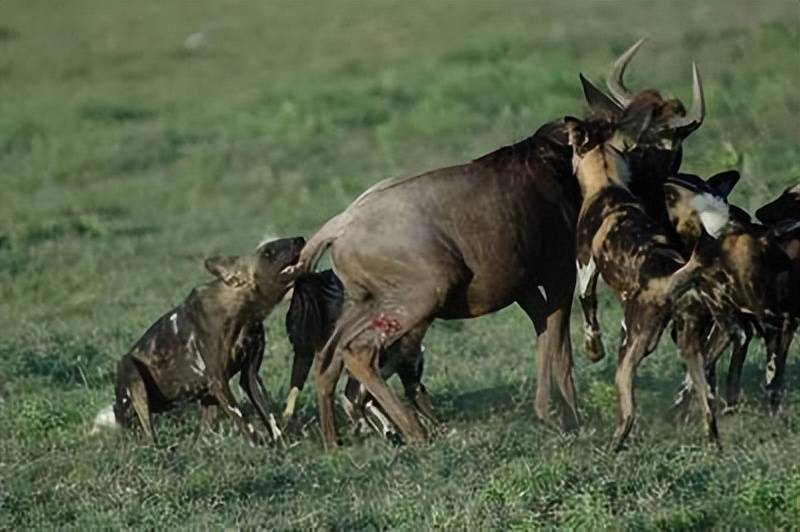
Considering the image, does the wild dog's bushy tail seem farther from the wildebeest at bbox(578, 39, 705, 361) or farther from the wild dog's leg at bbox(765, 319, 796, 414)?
the wild dog's leg at bbox(765, 319, 796, 414)

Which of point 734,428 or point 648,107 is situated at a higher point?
point 648,107

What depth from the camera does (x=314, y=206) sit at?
17.5m

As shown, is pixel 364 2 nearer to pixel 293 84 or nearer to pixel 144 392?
pixel 293 84

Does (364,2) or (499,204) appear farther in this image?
(364,2)

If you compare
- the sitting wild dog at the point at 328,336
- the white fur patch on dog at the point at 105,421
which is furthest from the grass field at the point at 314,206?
the sitting wild dog at the point at 328,336

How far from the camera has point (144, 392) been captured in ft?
32.7

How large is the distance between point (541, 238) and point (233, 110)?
13.5 m

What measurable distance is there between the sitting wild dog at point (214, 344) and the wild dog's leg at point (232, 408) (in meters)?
0.05

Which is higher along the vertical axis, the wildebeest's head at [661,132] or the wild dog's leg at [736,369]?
the wildebeest's head at [661,132]

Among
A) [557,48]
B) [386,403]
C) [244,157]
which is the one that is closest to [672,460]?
[386,403]

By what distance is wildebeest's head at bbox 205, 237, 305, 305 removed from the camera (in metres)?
10.0

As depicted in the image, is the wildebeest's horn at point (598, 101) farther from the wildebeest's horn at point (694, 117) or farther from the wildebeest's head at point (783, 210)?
the wildebeest's head at point (783, 210)

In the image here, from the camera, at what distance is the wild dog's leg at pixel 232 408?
32.0 feet

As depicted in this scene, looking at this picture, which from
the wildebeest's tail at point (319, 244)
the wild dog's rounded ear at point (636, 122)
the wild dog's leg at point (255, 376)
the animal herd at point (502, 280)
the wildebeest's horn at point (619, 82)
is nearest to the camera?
the animal herd at point (502, 280)
